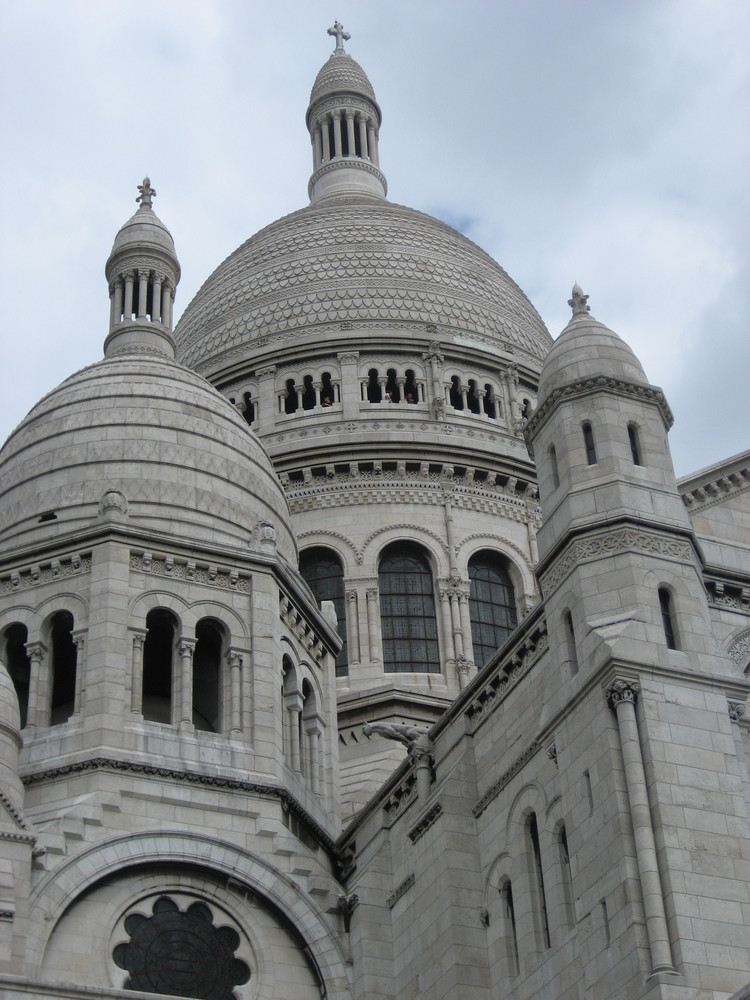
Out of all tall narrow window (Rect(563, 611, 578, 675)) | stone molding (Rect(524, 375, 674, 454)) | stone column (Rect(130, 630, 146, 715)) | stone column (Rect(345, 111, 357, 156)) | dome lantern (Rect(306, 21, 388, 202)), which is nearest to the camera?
tall narrow window (Rect(563, 611, 578, 675))

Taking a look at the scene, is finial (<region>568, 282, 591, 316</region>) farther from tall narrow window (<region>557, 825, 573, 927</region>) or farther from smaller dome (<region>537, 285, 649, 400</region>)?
tall narrow window (<region>557, 825, 573, 927</region>)

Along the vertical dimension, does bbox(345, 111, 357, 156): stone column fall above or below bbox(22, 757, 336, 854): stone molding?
above

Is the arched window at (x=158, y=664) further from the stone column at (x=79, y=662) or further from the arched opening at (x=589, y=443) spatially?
the arched opening at (x=589, y=443)

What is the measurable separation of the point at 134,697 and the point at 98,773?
1.82 m

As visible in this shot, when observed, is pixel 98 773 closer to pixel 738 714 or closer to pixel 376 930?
pixel 376 930

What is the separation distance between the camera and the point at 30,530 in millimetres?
36875

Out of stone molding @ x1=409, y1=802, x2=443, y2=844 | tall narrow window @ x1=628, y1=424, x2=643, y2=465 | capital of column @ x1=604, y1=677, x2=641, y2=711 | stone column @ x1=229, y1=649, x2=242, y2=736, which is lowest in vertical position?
capital of column @ x1=604, y1=677, x2=641, y2=711

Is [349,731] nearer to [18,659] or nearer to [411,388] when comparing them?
[18,659]

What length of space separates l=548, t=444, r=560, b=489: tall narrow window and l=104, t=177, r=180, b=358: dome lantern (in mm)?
17946

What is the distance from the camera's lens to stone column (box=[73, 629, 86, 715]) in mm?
32562

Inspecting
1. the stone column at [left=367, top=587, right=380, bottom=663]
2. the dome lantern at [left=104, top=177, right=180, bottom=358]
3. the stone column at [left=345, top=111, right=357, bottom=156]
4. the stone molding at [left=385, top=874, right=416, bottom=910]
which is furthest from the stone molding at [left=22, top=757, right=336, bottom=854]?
the stone column at [left=345, top=111, right=357, bottom=156]

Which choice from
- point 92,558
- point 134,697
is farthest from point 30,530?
point 134,697

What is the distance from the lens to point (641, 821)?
2448 centimetres

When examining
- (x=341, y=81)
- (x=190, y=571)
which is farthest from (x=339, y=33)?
(x=190, y=571)
